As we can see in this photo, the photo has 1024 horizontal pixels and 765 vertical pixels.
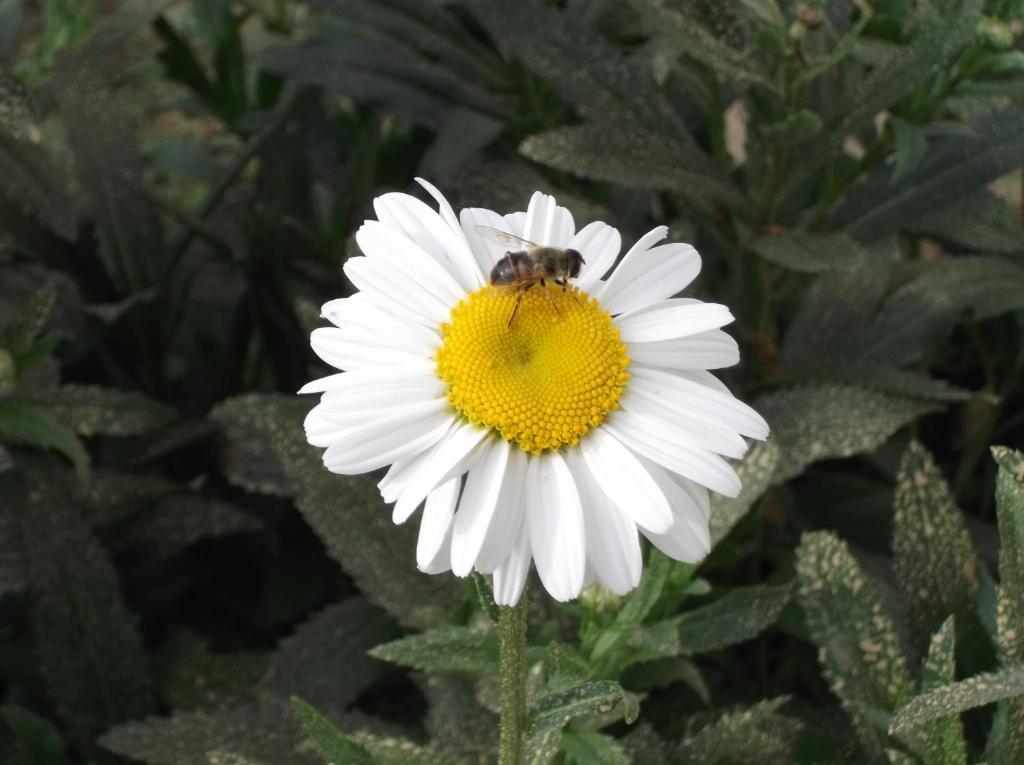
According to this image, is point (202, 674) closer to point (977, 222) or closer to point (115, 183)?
point (115, 183)

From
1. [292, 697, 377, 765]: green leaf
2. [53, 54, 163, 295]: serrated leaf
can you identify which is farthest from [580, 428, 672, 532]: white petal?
[53, 54, 163, 295]: serrated leaf

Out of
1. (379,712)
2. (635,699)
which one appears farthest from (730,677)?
(635,699)

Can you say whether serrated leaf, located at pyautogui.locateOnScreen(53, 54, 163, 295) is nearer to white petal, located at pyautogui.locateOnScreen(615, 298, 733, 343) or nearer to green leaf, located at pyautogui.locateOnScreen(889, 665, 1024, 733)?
→ white petal, located at pyautogui.locateOnScreen(615, 298, 733, 343)

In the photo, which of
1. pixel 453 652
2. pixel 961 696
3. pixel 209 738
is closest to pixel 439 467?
pixel 453 652

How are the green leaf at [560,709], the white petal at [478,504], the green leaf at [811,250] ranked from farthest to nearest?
1. the green leaf at [811,250]
2. the green leaf at [560,709]
3. the white petal at [478,504]

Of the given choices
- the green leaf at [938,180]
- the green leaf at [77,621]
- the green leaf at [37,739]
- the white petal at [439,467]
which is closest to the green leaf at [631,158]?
the green leaf at [938,180]

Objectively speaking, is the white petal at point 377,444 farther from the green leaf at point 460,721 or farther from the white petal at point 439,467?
the green leaf at point 460,721
